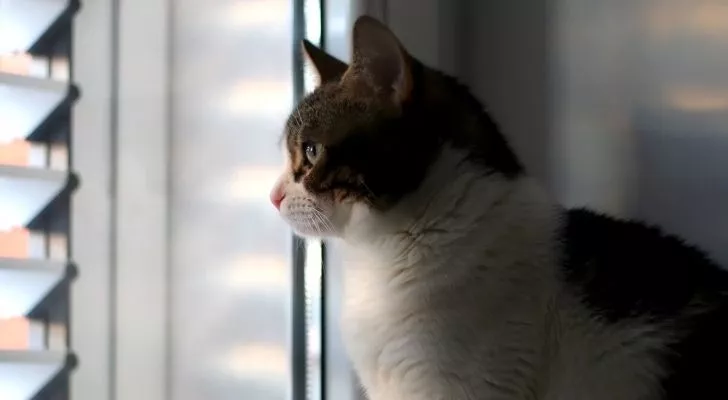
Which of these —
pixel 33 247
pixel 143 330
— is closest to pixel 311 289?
pixel 143 330

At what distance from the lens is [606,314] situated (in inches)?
34.2

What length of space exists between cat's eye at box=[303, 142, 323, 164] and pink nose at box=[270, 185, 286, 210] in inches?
1.8

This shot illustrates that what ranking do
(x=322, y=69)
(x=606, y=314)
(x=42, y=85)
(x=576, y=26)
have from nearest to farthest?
(x=42, y=85), (x=606, y=314), (x=322, y=69), (x=576, y=26)

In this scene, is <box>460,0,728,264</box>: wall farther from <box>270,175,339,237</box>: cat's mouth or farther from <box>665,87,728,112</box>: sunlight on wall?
<box>270,175,339,237</box>: cat's mouth

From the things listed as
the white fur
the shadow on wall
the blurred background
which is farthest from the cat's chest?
the shadow on wall

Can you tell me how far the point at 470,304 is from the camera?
86 cm

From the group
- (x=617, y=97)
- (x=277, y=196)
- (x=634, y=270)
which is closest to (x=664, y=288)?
(x=634, y=270)

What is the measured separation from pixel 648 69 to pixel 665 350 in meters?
0.38

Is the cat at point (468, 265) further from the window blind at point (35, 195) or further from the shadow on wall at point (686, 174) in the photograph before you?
the window blind at point (35, 195)

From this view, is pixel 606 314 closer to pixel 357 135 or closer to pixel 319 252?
pixel 357 135

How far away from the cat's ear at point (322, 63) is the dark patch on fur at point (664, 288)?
31 cm

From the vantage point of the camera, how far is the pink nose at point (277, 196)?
3.13 ft

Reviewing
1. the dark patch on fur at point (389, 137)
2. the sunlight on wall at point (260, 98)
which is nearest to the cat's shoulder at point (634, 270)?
the dark patch on fur at point (389, 137)

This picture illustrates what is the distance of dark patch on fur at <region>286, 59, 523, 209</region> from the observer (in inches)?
35.6
